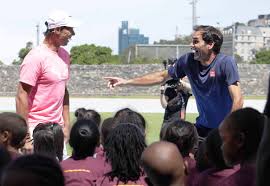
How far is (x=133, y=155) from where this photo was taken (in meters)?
4.28

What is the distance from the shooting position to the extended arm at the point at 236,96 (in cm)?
558

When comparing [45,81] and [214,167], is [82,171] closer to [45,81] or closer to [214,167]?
[214,167]

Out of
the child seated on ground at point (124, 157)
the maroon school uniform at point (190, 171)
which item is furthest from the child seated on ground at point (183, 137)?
the child seated on ground at point (124, 157)

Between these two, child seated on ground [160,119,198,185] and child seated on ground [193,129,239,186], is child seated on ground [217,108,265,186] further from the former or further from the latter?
child seated on ground [160,119,198,185]

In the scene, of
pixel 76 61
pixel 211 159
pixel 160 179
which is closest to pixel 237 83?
pixel 211 159

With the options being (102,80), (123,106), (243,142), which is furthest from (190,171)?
(102,80)

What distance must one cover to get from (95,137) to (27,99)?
121cm

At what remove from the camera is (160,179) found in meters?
3.49

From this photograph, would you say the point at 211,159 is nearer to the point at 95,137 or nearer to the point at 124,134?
the point at 124,134

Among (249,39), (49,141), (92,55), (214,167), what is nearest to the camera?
(214,167)

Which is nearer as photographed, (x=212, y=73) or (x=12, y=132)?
(x=12, y=132)

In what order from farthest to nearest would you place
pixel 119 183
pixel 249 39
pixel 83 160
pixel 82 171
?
pixel 249 39 → pixel 83 160 → pixel 82 171 → pixel 119 183

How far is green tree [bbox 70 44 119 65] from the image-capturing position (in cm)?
6438

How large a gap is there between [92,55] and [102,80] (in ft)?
90.1
